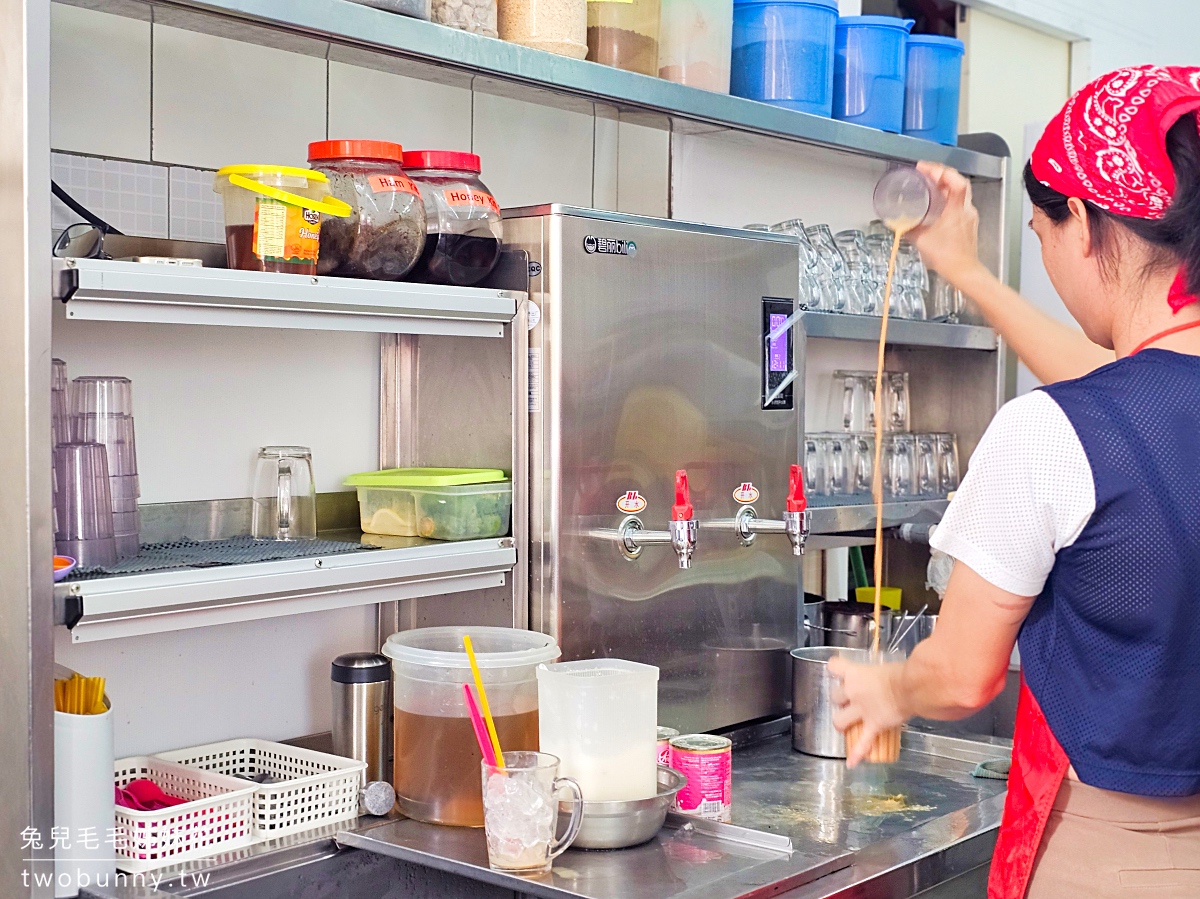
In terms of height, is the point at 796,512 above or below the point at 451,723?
above

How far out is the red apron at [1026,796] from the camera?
151 centimetres

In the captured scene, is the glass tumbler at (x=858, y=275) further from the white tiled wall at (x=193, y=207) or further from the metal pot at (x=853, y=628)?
the white tiled wall at (x=193, y=207)

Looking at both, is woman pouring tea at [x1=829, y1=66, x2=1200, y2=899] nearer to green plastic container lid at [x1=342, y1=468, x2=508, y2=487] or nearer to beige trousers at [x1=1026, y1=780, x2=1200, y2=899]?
beige trousers at [x1=1026, y1=780, x2=1200, y2=899]

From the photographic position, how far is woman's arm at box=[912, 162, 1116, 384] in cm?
193

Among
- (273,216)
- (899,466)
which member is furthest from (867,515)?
(273,216)

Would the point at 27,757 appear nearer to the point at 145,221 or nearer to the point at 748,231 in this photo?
the point at 145,221

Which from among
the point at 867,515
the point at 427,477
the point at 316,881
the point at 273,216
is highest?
the point at 273,216

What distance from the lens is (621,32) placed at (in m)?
2.42

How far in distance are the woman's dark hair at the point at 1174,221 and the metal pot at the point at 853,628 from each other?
57.5 inches

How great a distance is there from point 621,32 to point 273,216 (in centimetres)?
90

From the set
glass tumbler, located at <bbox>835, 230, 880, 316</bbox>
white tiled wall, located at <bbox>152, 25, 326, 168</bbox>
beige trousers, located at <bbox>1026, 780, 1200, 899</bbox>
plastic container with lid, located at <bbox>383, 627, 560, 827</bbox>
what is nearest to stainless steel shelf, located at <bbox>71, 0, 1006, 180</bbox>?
white tiled wall, located at <bbox>152, 25, 326, 168</bbox>

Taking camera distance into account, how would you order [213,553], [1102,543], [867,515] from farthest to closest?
[867,515] < [213,553] < [1102,543]

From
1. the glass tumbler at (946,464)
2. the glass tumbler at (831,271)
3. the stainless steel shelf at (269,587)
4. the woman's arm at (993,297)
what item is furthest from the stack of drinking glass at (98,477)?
the glass tumbler at (946,464)

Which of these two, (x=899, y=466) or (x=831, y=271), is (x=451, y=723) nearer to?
(x=831, y=271)
